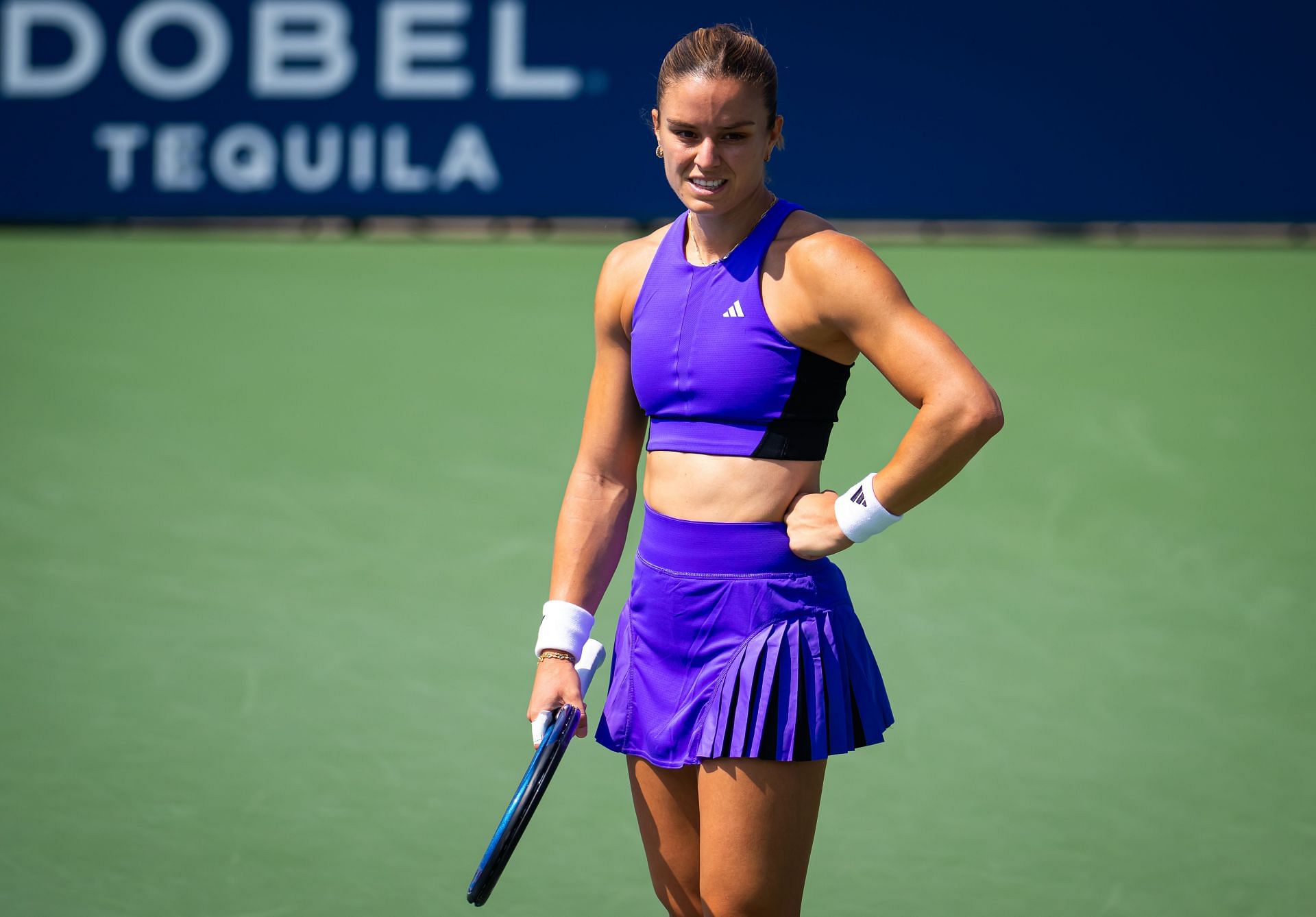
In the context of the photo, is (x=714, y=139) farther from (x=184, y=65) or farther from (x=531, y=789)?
(x=184, y=65)

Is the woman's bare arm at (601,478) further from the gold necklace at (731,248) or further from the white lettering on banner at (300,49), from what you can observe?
the white lettering on banner at (300,49)

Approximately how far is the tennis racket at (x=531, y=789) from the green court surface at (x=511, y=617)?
117cm

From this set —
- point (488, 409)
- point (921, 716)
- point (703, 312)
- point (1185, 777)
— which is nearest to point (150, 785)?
point (921, 716)

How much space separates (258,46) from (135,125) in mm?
1101

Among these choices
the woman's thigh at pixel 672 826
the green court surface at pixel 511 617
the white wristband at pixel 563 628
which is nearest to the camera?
the woman's thigh at pixel 672 826

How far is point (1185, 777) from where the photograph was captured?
4.42 m

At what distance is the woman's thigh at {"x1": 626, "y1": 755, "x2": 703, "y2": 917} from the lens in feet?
8.92

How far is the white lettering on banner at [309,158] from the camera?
37.4 ft

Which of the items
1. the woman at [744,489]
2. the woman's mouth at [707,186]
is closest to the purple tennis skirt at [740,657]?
the woman at [744,489]

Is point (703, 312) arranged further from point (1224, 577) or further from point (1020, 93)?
point (1020, 93)

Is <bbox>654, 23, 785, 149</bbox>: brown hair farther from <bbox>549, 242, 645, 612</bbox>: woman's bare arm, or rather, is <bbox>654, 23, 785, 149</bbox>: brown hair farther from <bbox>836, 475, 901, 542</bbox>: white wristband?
<bbox>836, 475, 901, 542</bbox>: white wristband

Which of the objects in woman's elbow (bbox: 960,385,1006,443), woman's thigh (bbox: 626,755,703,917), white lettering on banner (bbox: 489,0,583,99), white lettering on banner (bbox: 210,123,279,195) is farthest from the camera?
white lettering on banner (bbox: 210,123,279,195)

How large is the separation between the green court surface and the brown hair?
2.11 m

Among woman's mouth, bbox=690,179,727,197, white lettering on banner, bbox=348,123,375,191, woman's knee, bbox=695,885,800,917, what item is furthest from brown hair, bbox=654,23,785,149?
white lettering on banner, bbox=348,123,375,191
